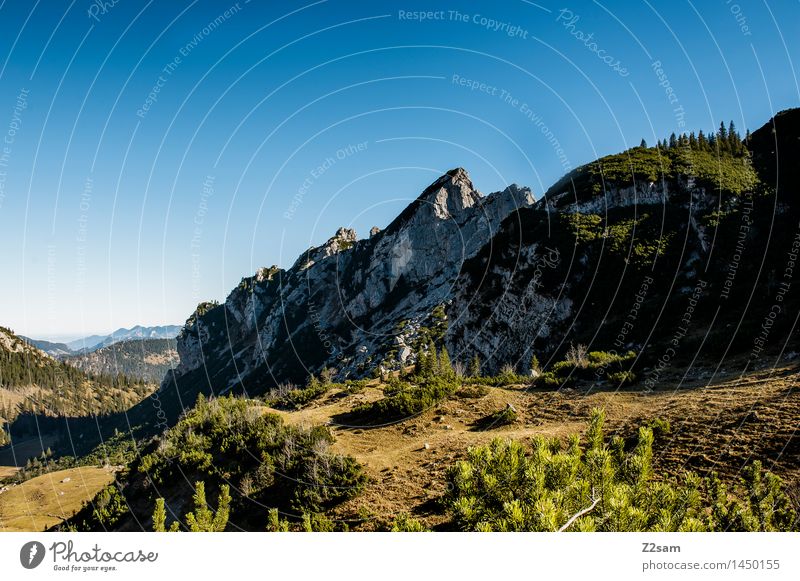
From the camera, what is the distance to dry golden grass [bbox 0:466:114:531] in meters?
54.5

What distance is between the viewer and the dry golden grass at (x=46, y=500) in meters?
54.5

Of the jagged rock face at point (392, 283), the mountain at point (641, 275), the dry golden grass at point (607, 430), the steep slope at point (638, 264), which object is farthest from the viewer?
the jagged rock face at point (392, 283)

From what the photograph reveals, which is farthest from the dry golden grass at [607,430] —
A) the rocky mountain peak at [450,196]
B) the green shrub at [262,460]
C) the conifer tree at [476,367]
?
the rocky mountain peak at [450,196]

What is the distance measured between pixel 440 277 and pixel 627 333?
104 meters

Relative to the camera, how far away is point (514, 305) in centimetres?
6309

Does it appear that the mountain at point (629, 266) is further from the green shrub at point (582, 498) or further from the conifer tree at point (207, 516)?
the conifer tree at point (207, 516)

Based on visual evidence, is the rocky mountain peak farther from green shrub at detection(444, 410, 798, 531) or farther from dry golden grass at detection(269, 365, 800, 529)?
green shrub at detection(444, 410, 798, 531)

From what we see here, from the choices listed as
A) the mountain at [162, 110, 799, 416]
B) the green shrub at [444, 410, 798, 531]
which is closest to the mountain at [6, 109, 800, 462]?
the mountain at [162, 110, 799, 416]

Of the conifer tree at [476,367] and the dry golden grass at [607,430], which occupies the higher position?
the dry golden grass at [607,430]

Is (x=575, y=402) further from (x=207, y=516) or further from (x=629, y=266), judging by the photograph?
(x=629, y=266)

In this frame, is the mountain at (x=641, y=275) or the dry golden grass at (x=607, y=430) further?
the mountain at (x=641, y=275)

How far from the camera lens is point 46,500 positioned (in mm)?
67875

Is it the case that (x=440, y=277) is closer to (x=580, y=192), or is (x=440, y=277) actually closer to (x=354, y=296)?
(x=354, y=296)

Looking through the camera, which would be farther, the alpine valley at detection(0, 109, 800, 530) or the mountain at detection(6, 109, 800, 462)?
the mountain at detection(6, 109, 800, 462)
